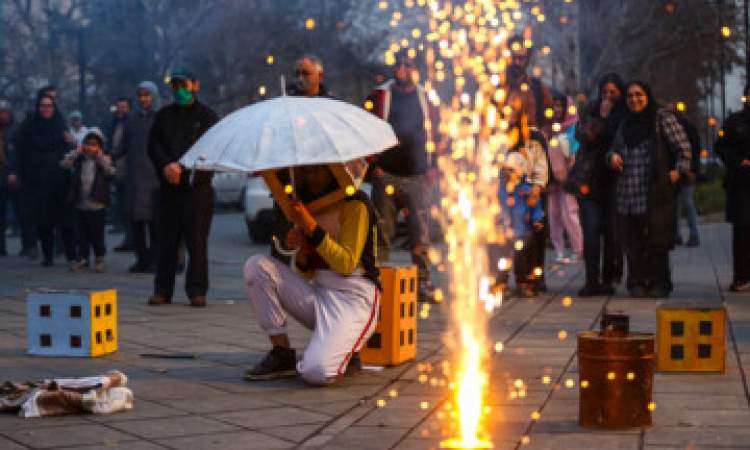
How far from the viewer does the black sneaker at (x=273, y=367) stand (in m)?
9.38

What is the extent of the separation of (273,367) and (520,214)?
→ 600 cm

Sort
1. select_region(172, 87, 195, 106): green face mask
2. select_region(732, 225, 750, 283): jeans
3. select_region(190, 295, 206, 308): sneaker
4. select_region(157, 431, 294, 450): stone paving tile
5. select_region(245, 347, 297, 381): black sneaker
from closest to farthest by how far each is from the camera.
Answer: select_region(157, 431, 294, 450): stone paving tile → select_region(245, 347, 297, 381): black sneaker → select_region(190, 295, 206, 308): sneaker → select_region(172, 87, 195, 106): green face mask → select_region(732, 225, 750, 283): jeans

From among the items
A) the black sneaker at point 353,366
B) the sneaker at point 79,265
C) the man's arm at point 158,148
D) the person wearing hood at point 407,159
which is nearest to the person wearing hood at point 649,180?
the person wearing hood at point 407,159

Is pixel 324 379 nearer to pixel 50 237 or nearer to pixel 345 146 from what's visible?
pixel 345 146

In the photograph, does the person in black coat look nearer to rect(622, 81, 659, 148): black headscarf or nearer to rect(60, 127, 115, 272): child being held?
rect(622, 81, 659, 148): black headscarf

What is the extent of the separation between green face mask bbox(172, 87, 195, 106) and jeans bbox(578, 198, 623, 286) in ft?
12.9

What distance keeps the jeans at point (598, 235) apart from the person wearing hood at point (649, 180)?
0.37 meters

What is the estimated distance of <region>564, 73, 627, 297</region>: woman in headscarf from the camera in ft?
49.9

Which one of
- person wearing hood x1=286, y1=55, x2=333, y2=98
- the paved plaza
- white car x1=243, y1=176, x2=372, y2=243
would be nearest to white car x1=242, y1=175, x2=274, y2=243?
white car x1=243, y1=176, x2=372, y2=243

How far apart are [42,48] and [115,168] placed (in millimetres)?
19029

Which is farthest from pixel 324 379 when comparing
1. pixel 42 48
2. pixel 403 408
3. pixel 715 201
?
pixel 42 48

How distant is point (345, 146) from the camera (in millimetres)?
8758

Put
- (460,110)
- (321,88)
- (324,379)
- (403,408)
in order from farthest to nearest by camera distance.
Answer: (460,110)
(321,88)
(324,379)
(403,408)

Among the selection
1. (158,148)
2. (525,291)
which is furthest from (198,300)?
(525,291)
